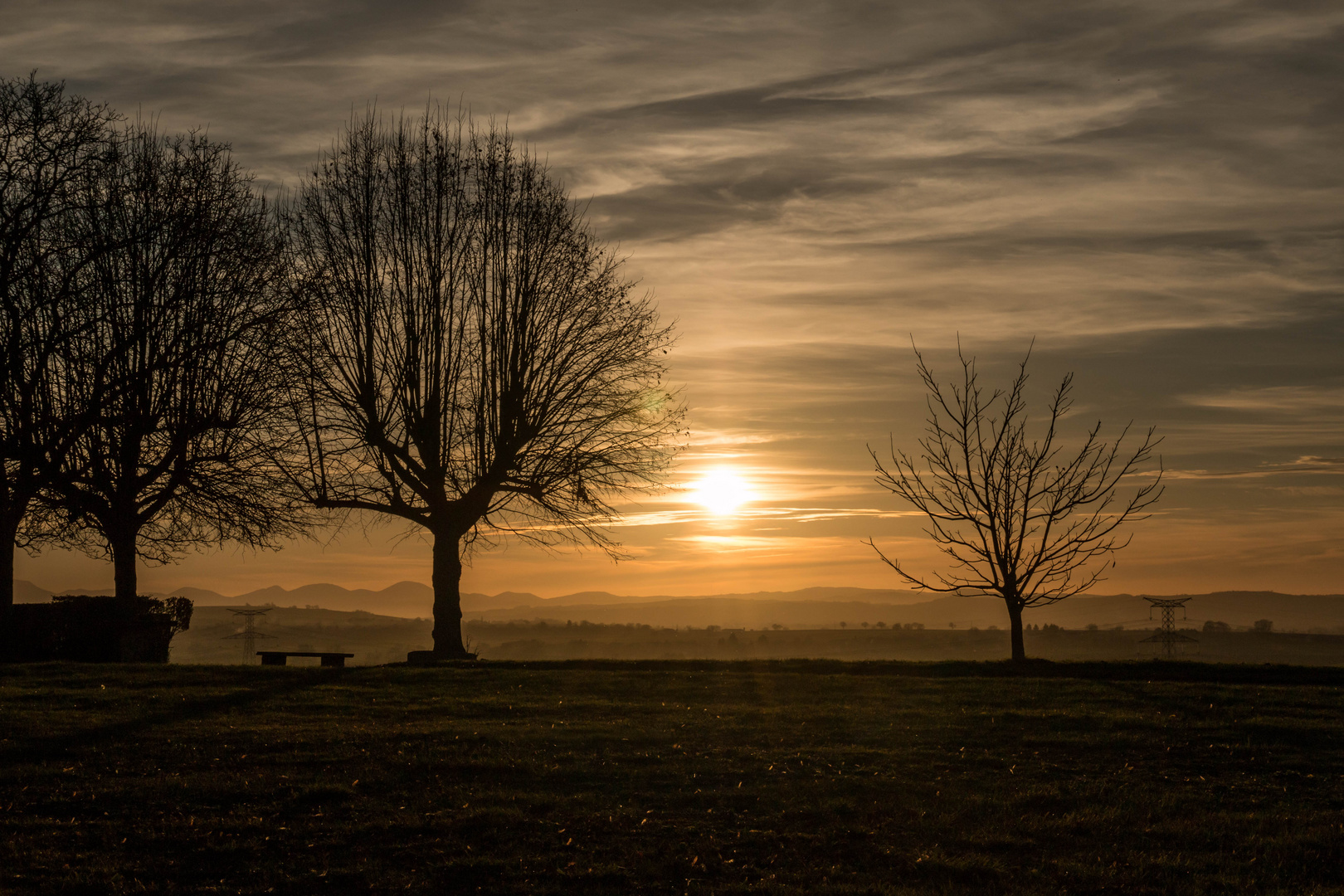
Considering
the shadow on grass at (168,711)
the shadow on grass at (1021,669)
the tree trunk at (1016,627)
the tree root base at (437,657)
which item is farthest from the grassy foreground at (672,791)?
the tree root base at (437,657)

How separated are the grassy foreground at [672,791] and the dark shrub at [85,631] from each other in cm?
717

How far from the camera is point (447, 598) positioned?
87.2 feet

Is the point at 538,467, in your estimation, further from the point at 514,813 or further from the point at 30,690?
the point at 514,813

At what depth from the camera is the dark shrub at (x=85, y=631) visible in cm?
2453

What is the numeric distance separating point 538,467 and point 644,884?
61.5 ft

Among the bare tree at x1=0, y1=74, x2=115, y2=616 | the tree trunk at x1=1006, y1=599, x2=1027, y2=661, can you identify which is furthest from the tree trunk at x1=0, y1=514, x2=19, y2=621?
the tree trunk at x1=1006, y1=599, x2=1027, y2=661

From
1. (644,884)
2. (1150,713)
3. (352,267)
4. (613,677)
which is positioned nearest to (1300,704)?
(1150,713)

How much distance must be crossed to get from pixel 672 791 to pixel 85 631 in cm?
1989

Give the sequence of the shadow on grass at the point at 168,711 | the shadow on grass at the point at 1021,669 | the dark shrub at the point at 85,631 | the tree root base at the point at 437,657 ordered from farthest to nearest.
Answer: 1. the tree root base at the point at 437,657
2. the dark shrub at the point at 85,631
3. the shadow on grass at the point at 1021,669
4. the shadow on grass at the point at 168,711

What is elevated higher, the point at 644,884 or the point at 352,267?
the point at 352,267

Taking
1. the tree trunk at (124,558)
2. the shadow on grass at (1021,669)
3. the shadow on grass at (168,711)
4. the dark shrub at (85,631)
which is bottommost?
the shadow on grass at (1021,669)

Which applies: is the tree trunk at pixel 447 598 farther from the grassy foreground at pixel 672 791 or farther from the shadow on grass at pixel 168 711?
the grassy foreground at pixel 672 791

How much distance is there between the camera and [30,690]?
1742 centimetres

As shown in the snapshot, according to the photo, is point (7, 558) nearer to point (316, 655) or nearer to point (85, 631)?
point (85, 631)
